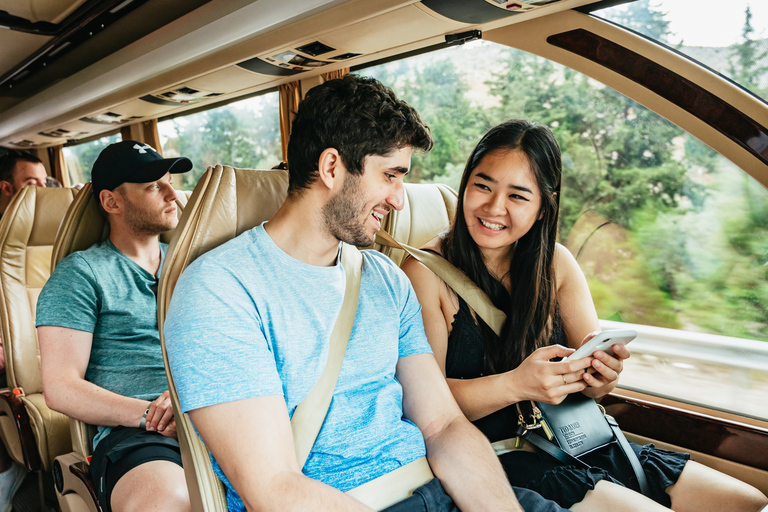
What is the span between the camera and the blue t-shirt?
1.11 m

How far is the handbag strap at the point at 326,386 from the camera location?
4.07ft

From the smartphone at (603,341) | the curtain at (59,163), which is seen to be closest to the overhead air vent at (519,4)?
the smartphone at (603,341)

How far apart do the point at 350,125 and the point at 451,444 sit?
900mm

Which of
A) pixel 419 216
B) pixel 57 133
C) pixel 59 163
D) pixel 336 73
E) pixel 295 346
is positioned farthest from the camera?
pixel 59 163

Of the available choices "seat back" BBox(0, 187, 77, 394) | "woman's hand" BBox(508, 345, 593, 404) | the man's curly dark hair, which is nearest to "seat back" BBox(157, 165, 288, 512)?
the man's curly dark hair

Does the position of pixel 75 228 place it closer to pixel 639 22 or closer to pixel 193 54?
pixel 193 54

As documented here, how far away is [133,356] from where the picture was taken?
1.93 meters

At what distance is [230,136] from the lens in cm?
493

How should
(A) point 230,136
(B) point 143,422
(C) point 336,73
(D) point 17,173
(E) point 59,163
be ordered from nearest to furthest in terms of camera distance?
(B) point 143,422 → (C) point 336,73 → (D) point 17,173 → (A) point 230,136 → (E) point 59,163

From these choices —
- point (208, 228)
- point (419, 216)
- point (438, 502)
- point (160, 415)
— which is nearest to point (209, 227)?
point (208, 228)

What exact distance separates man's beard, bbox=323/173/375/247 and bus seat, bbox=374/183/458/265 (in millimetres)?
774

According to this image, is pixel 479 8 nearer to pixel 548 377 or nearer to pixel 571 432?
pixel 548 377

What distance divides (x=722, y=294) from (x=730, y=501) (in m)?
1.08

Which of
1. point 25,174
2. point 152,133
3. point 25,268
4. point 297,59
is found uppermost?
point 152,133
